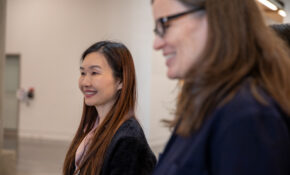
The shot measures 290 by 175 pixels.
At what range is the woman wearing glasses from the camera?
929 millimetres

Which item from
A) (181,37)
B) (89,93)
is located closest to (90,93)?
(89,93)

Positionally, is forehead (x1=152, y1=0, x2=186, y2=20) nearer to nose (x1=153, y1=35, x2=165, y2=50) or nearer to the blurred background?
nose (x1=153, y1=35, x2=165, y2=50)

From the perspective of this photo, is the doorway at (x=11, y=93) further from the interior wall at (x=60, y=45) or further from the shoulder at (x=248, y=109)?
the shoulder at (x=248, y=109)

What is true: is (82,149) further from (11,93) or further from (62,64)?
(11,93)

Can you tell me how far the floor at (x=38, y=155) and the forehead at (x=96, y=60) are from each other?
17.1ft

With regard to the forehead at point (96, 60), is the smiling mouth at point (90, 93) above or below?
below

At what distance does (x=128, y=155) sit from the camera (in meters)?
1.93

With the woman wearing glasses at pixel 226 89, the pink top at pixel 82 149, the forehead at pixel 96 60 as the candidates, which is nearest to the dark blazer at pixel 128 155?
the pink top at pixel 82 149

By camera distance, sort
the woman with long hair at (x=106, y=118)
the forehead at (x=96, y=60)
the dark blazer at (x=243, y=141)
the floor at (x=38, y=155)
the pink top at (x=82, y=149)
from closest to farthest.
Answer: the dark blazer at (x=243, y=141)
the woman with long hair at (x=106, y=118)
the pink top at (x=82, y=149)
the forehead at (x=96, y=60)
the floor at (x=38, y=155)

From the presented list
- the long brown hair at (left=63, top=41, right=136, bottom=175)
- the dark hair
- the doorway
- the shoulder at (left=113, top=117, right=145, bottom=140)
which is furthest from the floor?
the dark hair

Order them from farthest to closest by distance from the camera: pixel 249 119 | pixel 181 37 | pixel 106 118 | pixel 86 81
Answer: pixel 86 81 → pixel 106 118 → pixel 181 37 → pixel 249 119

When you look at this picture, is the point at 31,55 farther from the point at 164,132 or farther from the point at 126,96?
the point at 126,96

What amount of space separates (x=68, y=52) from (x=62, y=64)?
1.40 feet

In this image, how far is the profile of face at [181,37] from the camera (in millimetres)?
1096
